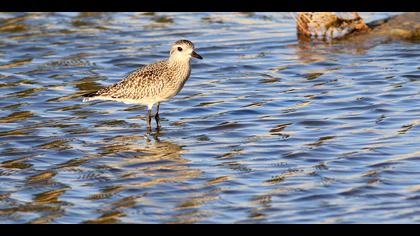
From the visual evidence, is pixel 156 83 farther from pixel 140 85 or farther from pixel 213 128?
pixel 213 128

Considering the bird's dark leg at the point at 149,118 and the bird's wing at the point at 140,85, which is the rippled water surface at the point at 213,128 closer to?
the bird's dark leg at the point at 149,118

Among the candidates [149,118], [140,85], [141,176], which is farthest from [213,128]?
[141,176]

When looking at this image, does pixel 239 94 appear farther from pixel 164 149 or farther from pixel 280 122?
pixel 164 149

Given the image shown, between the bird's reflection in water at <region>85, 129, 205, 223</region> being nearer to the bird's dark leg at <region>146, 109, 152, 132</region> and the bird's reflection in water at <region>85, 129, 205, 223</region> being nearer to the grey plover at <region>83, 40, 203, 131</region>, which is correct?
the bird's dark leg at <region>146, 109, 152, 132</region>

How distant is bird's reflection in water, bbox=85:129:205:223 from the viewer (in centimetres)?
1156

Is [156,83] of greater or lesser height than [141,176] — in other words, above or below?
above

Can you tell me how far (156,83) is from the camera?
15547 millimetres

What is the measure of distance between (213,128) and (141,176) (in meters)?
2.81

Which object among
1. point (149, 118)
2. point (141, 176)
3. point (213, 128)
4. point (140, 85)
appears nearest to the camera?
point (141, 176)

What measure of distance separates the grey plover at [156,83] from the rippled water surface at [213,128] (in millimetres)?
486

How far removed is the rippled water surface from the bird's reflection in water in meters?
0.03

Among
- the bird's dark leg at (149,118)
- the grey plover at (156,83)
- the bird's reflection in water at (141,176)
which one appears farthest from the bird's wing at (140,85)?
the bird's reflection in water at (141,176)

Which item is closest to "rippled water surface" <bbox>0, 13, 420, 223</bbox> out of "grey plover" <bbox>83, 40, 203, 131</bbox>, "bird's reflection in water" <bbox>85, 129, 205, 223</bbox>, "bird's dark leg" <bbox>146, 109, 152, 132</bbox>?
"bird's reflection in water" <bbox>85, 129, 205, 223</bbox>
